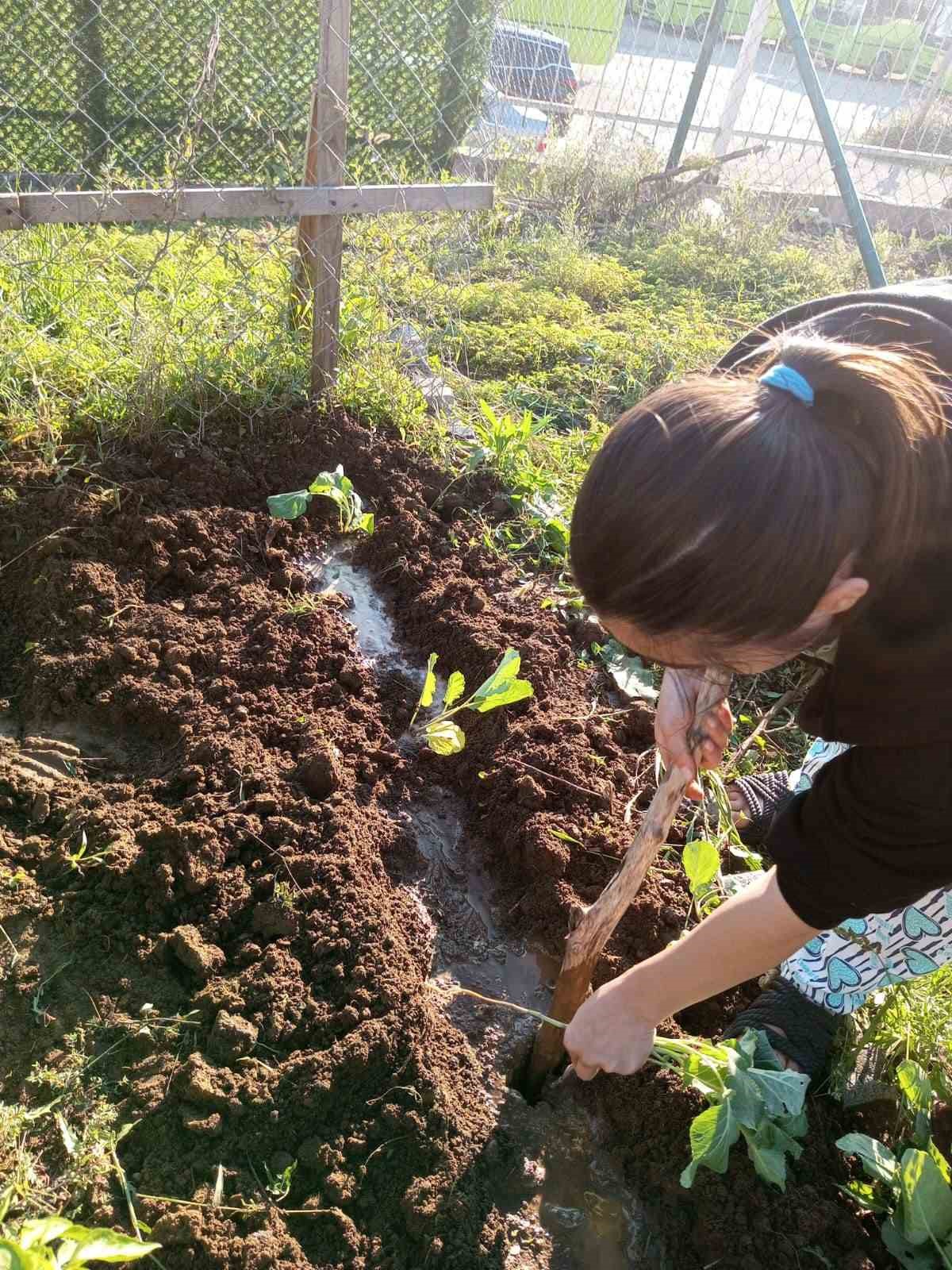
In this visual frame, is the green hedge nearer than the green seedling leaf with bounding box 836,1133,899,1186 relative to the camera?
No

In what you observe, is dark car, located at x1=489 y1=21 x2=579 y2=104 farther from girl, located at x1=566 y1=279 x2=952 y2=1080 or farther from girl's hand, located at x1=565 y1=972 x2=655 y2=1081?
girl's hand, located at x1=565 y1=972 x2=655 y2=1081

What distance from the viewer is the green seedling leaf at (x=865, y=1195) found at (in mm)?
1666

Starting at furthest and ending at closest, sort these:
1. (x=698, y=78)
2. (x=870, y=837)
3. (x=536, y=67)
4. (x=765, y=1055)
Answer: (x=536, y=67)
(x=698, y=78)
(x=765, y=1055)
(x=870, y=837)

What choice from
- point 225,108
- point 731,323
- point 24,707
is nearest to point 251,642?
point 24,707

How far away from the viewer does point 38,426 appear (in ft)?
9.55

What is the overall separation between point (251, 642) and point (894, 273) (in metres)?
6.13

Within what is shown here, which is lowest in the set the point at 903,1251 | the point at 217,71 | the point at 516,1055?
the point at 516,1055

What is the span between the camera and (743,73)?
25.0 feet

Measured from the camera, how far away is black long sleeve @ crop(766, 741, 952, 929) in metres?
1.26

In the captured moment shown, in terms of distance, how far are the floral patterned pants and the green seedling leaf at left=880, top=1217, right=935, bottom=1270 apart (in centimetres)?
37

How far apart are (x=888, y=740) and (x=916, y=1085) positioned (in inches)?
31.8

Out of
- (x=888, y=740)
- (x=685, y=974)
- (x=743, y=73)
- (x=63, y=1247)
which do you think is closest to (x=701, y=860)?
(x=685, y=974)

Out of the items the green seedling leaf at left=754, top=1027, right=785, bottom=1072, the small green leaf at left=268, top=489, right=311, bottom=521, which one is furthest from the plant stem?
the small green leaf at left=268, top=489, right=311, bottom=521

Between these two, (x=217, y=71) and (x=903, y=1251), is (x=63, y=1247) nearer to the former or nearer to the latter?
(x=903, y=1251)
